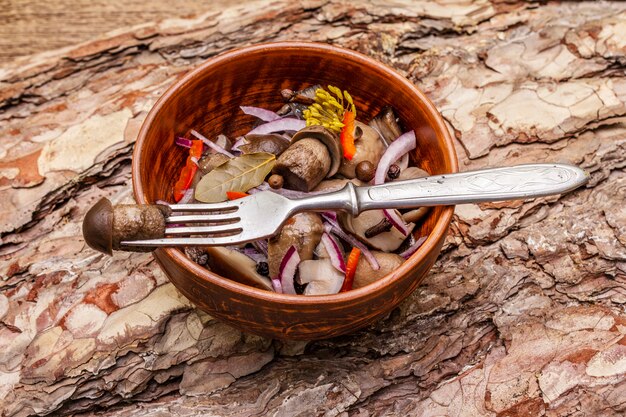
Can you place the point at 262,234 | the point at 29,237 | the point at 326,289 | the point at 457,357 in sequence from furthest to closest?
the point at 29,237 → the point at 457,357 → the point at 326,289 → the point at 262,234

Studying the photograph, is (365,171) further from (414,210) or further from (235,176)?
(235,176)

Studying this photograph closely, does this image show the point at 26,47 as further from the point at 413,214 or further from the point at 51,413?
the point at 413,214

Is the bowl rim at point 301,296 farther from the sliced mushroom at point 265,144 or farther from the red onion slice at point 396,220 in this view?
the sliced mushroom at point 265,144

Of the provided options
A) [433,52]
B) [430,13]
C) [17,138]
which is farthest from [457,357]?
[17,138]

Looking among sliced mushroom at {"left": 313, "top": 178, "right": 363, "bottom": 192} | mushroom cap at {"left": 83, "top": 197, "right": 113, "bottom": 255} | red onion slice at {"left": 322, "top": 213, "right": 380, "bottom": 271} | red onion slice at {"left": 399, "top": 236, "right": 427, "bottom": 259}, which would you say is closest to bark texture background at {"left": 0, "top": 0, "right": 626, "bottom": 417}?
red onion slice at {"left": 399, "top": 236, "right": 427, "bottom": 259}

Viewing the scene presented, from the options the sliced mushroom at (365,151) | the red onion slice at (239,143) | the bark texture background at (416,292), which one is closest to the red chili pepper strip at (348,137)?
the sliced mushroom at (365,151)

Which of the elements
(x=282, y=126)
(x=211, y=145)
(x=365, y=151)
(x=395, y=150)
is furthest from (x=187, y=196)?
(x=395, y=150)

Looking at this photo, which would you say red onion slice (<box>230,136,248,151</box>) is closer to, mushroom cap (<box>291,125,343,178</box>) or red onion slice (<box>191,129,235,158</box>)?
red onion slice (<box>191,129,235,158</box>)
